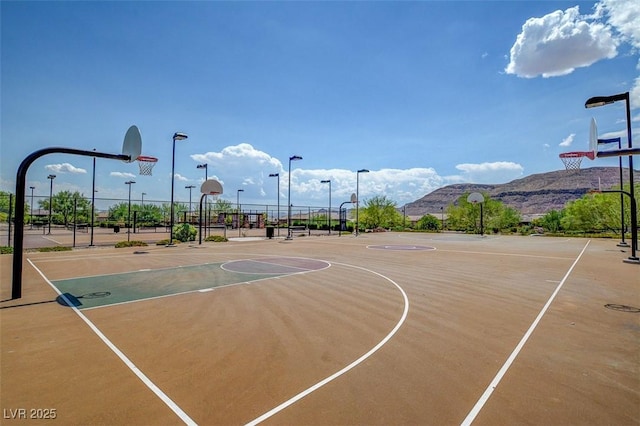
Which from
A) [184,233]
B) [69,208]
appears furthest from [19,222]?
[69,208]

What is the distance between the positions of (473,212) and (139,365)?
47067mm

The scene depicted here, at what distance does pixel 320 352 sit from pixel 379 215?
147ft

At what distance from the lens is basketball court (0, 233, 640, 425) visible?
11.5 feet

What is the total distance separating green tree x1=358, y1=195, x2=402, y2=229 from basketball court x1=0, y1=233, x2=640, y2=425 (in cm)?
3877

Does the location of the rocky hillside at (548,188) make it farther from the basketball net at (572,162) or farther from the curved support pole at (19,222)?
the curved support pole at (19,222)

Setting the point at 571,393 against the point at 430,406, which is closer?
the point at 430,406

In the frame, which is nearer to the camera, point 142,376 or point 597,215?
point 142,376

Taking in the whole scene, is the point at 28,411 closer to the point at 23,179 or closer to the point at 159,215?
the point at 23,179

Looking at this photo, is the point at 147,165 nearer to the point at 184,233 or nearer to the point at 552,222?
the point at 184,233

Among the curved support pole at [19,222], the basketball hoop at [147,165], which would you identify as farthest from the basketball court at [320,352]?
the basketball hoop at [147,165]

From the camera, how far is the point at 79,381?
401cm

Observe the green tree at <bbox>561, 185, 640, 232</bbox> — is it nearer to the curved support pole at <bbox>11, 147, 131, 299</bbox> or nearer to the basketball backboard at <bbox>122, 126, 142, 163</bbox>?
the basketball backboard at <bbox>122, 126, 142, 163</bbox>

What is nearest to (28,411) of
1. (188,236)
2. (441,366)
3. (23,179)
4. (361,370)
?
(361,370)

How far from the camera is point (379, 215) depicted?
48.7m
